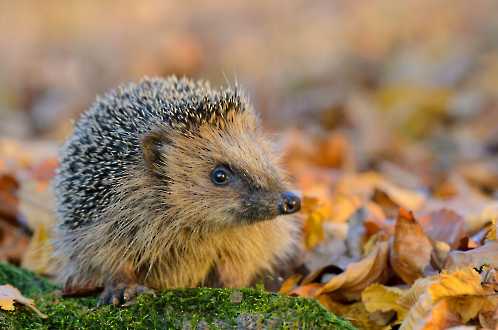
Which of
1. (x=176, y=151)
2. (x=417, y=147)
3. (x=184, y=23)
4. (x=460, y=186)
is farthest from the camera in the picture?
(x=184, y=23)

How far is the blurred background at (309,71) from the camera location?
34.1ft

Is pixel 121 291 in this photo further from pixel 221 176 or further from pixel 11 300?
pixel 221 176

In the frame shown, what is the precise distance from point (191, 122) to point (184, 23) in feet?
44.8

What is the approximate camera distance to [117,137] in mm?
5625

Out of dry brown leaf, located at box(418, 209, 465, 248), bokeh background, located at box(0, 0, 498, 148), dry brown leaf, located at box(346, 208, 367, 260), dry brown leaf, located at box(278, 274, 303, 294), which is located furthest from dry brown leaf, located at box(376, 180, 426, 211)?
bokeh background, located at box(0, 0, 498, 148)

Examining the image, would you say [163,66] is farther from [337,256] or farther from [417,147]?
[337,256]

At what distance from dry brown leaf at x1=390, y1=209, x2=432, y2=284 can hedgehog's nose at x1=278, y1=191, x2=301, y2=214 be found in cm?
70

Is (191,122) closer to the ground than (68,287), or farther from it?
farther from it

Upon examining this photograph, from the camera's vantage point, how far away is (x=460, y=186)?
847 cm

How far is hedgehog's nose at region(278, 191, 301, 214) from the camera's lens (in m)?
5.11

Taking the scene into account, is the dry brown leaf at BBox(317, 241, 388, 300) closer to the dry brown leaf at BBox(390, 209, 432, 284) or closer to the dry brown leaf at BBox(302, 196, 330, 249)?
the dry brown leaf at BBox(390, 209, 432, 284)

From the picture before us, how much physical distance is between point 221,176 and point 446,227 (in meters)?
1.64

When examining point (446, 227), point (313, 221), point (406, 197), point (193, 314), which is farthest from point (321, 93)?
point (193, 314)

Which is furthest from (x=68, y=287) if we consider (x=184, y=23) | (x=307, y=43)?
(x=184, y=23)
